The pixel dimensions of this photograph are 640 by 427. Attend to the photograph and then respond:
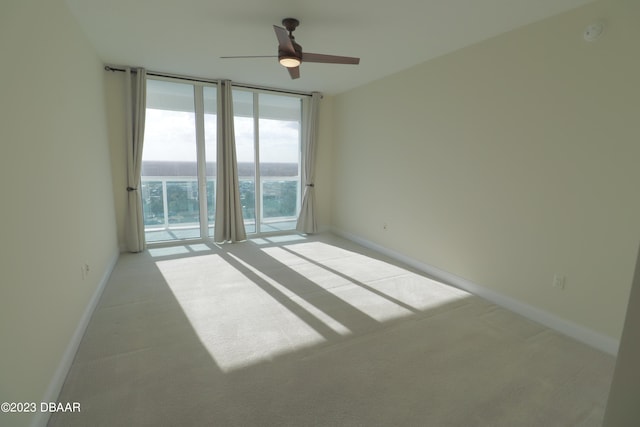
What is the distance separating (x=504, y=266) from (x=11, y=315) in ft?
11.5

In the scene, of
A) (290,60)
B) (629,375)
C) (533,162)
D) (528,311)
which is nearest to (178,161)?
(290,60)

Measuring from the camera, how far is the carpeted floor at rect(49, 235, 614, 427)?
1.68 metres

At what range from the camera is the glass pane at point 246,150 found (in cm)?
495

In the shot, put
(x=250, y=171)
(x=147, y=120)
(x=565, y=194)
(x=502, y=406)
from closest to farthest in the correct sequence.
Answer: (x=502, y=406) < (x=565, y=194) < (x=147, y=120) < (x=250, y=171)

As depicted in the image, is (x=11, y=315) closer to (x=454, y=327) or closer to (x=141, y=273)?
(x=141, y=273)

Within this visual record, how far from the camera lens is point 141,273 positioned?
3.60m

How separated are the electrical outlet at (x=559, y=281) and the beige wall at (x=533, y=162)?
38mm

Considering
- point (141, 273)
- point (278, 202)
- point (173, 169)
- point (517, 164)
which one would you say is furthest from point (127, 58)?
point (517, 164)

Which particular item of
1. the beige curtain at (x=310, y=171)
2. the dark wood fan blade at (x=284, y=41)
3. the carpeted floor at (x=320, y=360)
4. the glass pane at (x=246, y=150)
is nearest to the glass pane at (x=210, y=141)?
the glass pane at (x=246, y=150)

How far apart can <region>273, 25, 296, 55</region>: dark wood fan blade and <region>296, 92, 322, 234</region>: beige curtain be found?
2.78m

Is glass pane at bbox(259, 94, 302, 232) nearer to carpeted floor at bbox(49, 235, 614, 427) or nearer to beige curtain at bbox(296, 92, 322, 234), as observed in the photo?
beige curtain at bbox(296, 92, 322, 234)

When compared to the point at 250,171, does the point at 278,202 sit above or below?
below

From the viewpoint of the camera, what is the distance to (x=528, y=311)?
2748 mm

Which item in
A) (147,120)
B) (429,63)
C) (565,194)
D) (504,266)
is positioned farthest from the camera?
(147,120)
